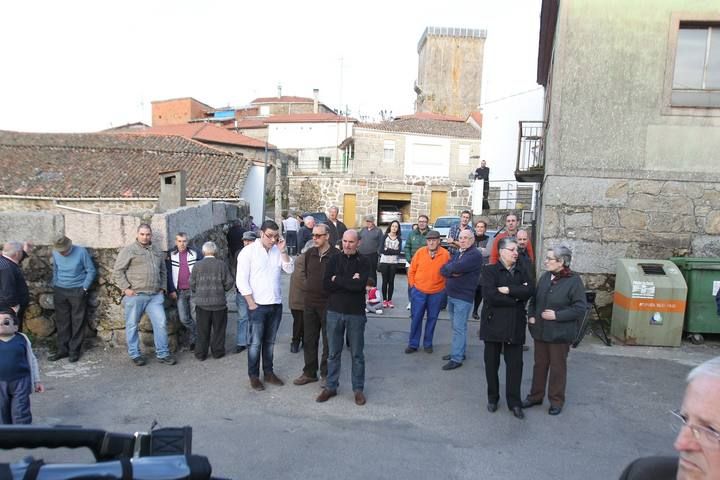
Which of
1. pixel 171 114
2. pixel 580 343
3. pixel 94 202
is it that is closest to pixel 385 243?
pixel 580 343

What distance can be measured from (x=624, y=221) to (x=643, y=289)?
4.46 feet

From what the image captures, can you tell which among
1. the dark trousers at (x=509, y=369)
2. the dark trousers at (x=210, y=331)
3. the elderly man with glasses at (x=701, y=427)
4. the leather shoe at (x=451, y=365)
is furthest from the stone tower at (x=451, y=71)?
the elderly man with glasses at (x=701, y=427)

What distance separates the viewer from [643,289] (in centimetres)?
716

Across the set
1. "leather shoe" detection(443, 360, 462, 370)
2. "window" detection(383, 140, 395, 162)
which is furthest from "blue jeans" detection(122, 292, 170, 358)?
"window" detection(383, 140, 395, 162)

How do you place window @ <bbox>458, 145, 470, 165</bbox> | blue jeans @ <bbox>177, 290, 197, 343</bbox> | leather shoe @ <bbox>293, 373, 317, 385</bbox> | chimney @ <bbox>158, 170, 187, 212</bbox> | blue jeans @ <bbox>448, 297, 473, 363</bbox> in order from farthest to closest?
window @ <bbox>458, 145, 470, 165</bbox> → chimney @ <bbox>158, 170, 187, 212</bbox> → blue jeans @ <bbox>177, 290, 197, 343</bbox> → blue jeans @ <bbox>448, 297, 473, 363</bbox> → leather shoe @ <bbox>293, 373, 317, 385</bbox>

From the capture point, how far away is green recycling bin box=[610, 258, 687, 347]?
281 inches

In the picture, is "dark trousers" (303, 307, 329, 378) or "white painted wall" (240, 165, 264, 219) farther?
"white painted wall" (240, 165, 264, 219)

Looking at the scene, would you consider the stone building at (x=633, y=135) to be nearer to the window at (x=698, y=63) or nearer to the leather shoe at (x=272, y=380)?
the window at (x=698, y=63)

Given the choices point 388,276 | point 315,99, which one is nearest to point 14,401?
point 388,276

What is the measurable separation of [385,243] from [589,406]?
507cm

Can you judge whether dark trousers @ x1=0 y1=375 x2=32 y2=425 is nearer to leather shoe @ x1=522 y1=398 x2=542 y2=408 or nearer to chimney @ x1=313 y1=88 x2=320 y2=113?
leather shoe @ x1=522 y1=398 x2=542 y2=408

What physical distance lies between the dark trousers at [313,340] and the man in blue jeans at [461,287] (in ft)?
5.08

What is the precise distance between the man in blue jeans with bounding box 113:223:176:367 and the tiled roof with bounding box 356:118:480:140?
2705 centimetres

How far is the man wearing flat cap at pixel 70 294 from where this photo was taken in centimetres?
625
